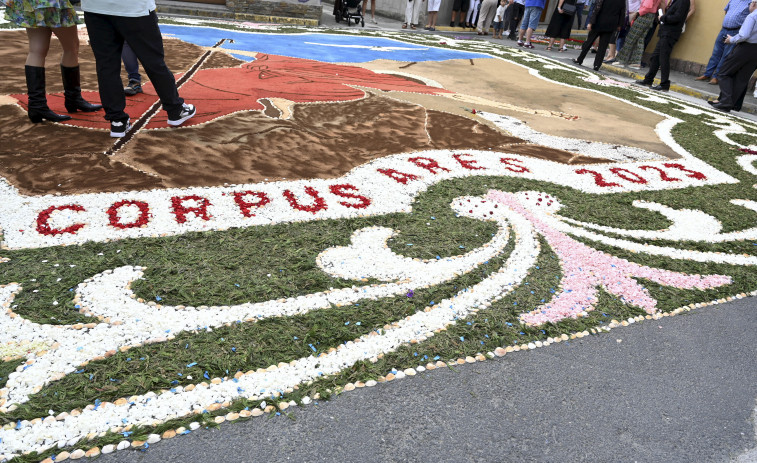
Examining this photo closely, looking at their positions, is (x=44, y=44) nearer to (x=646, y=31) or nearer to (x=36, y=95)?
(x=36, y=95)

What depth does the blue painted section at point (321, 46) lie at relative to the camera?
264 inches

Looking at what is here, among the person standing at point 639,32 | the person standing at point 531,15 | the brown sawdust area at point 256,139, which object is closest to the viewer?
the brown sawdust area at point 256,139

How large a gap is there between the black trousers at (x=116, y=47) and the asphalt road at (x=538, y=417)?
8.52 feet

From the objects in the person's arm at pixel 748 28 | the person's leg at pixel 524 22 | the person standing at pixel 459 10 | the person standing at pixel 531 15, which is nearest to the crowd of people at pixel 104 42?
the person's arm at pixel 748 28

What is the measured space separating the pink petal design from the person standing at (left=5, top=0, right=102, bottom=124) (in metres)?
3.20

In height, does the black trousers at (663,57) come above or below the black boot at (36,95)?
above

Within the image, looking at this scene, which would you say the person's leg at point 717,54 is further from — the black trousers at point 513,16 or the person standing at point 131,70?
the person standing at point 131,70

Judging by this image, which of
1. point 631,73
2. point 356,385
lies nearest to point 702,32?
point 631,73

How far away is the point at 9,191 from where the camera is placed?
2488 mm

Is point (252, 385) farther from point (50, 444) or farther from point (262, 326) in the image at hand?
point (50, 444)

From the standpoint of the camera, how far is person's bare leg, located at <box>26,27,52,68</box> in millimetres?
3211

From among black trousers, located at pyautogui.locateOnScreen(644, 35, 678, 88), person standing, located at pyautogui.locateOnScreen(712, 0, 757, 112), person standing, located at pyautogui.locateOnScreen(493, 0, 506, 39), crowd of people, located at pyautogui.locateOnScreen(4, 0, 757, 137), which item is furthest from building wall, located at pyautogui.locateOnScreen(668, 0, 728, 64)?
person standing, located at pyautogui.locateOnScreen(493, 0, 506, 39)

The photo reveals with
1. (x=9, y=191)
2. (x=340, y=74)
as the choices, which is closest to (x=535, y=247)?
(x=9, y=191)

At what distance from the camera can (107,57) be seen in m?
3.12
